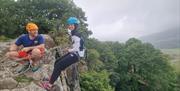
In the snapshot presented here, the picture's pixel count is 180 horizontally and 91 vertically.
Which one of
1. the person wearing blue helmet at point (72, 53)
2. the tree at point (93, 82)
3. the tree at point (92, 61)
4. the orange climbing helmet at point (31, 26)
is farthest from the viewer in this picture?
the tree at point (92, 61)

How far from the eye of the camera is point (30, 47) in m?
15.2

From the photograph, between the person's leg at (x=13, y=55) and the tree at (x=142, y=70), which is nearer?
the person's leg at (x=13, y=55)

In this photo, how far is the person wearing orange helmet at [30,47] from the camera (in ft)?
49.6

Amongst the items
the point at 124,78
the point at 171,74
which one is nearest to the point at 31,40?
the point at 124,78

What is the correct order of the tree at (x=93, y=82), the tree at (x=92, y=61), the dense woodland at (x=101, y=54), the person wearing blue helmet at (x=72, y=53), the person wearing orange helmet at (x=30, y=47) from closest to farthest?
the person wearing blue helmet at (x=72, y=53)
the person wearing orange helmet at (x=30, y=47)
the tree at (x=93, y=82)
the dense woodland at (x=101, y=54)
the tree at (x=92, y=61)

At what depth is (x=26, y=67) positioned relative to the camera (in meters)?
17.0

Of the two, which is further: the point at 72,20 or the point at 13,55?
the point at 13,55

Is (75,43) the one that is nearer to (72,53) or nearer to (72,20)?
(72,53)

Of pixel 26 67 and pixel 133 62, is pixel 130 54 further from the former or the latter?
pixel 26 67

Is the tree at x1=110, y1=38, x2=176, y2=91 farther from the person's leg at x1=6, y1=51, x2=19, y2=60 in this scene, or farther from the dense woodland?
the person's leg at x1=6, y1=51, x2=19, y2=60

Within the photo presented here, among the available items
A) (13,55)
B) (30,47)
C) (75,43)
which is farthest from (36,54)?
(75,43)

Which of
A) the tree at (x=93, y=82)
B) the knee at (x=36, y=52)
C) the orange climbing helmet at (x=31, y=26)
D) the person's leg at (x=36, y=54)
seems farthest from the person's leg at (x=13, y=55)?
the tree at (x=93, y=82)

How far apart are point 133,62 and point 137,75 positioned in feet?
8.27

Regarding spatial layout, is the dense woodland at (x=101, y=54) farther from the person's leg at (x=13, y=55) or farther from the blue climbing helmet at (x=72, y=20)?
the blue climbing helmet at (x=72, y=20)
